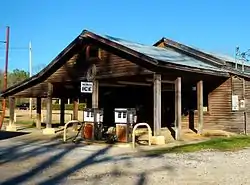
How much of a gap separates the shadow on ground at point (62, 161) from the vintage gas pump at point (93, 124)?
139cm

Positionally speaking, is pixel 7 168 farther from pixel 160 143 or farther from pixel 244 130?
pixel 244 130

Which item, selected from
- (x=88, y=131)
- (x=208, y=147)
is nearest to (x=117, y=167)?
(x=208, y=147)

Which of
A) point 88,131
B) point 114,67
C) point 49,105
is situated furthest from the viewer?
point 49,105

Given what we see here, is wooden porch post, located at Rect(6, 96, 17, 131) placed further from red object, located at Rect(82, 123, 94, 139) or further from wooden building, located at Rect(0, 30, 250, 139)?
red object, located at Rect(82, 123, 94, 139)

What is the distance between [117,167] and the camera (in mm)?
10781

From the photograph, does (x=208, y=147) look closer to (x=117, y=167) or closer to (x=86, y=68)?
(x=117, y=167)

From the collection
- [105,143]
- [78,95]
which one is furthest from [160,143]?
[78,95]

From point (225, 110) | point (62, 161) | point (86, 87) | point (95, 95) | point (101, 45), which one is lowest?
point (62, 161)

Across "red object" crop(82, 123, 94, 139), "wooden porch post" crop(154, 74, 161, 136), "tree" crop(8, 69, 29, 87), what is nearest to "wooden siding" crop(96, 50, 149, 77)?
"wooden porch post" crop(154, 74, 161, 136)

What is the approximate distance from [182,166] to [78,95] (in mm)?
17287

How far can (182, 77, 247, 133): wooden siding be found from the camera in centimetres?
2170

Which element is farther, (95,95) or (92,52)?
(92,52)

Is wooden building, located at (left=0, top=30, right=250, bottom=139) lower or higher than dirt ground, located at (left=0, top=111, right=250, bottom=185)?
higher

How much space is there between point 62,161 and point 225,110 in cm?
1231
